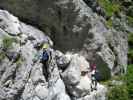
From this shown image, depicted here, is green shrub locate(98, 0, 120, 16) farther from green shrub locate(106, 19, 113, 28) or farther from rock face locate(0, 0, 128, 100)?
rock face locate(0, 0, 128, 100)

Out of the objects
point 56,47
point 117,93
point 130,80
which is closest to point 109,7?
point 130,80

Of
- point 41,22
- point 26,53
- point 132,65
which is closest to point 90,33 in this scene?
point 41,22

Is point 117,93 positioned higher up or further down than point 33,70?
further down

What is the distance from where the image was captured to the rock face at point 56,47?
1875cm

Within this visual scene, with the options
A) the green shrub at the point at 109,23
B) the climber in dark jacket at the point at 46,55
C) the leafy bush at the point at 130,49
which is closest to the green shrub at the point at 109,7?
the green shrub at the point at 109,23

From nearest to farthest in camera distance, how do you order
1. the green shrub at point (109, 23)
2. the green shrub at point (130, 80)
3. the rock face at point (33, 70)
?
1. the rock face at point (33, 70)
2. the green shrub at point (130, 80)
3. the green shrub at point (109, 23)

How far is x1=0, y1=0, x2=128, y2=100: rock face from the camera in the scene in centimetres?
1875

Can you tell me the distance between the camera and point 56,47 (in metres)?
22.9

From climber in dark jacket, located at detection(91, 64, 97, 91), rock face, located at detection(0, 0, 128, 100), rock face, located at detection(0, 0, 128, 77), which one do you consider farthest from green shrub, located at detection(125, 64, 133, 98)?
climber in dark jacket, located at detection(91, 64, 97, 91)

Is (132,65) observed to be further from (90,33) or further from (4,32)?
(4,32)

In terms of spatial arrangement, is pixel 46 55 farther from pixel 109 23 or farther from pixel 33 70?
pixel 109 23

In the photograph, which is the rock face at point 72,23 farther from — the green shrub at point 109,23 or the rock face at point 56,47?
the green shrub at point 109,23

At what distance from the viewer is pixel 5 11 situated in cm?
2061

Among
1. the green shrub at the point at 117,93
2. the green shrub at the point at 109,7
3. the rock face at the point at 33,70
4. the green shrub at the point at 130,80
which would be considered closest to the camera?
the rock face at the point at 33,70
